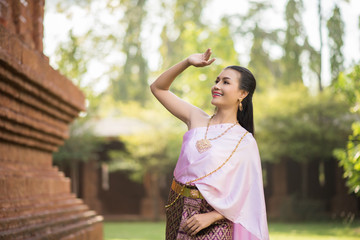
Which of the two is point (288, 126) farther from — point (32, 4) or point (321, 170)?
point (32, 4)

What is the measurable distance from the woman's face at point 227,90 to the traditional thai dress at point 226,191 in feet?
0.65

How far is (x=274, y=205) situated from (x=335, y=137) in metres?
3.55

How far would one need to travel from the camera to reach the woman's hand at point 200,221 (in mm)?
2826

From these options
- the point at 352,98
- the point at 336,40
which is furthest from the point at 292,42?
the point at 352,98

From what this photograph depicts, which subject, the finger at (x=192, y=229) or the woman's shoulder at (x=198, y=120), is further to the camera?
the woman's shoulder at (x=198, y=120)

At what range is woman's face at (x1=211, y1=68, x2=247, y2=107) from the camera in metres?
3.04

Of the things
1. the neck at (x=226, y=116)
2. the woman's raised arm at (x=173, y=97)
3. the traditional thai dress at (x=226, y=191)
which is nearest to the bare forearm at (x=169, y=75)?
the woman's raised arm at (x=173, y=97)

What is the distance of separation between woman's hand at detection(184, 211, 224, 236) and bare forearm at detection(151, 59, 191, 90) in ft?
2.81

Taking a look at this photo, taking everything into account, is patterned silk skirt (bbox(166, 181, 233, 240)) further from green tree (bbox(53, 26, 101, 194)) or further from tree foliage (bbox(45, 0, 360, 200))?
green tree (bbox(53, 26, 101, 194))

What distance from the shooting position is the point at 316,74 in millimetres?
23328

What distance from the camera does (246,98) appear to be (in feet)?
10.3

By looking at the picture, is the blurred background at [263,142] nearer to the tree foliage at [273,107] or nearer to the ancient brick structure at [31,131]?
the tree foliage at [273,107]

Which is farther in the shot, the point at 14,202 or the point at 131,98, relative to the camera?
the point at 131,98

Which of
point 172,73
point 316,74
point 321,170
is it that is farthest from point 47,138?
point 316,74
